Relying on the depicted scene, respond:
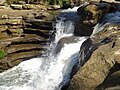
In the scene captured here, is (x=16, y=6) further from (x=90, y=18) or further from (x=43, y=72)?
(x=43, y=72)

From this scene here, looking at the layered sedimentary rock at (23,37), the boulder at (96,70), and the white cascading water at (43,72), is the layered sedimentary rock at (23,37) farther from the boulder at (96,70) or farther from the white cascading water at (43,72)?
the boulder at (96,70)

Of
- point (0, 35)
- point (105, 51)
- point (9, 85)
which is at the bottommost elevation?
point (9, 85)

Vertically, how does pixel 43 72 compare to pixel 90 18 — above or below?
below

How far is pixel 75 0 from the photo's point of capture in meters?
39.6

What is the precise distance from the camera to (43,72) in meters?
17.7

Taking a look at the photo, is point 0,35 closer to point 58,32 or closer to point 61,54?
point 58,32

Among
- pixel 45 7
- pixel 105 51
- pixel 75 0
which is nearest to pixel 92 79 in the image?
pixel 105 51

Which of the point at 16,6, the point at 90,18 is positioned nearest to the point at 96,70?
the point at 90,18

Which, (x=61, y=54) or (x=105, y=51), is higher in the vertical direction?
(x=105, y=51)

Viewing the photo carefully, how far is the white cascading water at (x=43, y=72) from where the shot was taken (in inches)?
618

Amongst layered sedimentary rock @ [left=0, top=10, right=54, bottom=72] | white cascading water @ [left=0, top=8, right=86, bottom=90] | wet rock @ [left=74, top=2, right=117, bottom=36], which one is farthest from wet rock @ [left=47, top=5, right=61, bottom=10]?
white cascading water @ [left=0, top=8, right=86, bottom=90]

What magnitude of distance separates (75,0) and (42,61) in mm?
20288

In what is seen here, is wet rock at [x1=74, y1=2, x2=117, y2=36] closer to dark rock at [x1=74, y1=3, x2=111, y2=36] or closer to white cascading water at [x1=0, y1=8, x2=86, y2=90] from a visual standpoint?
dark rock at [x1=74, y1=3, x2=111, y2=36]

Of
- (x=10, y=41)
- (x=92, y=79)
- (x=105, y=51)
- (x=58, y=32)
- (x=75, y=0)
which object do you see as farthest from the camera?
(x=75, y=0)
